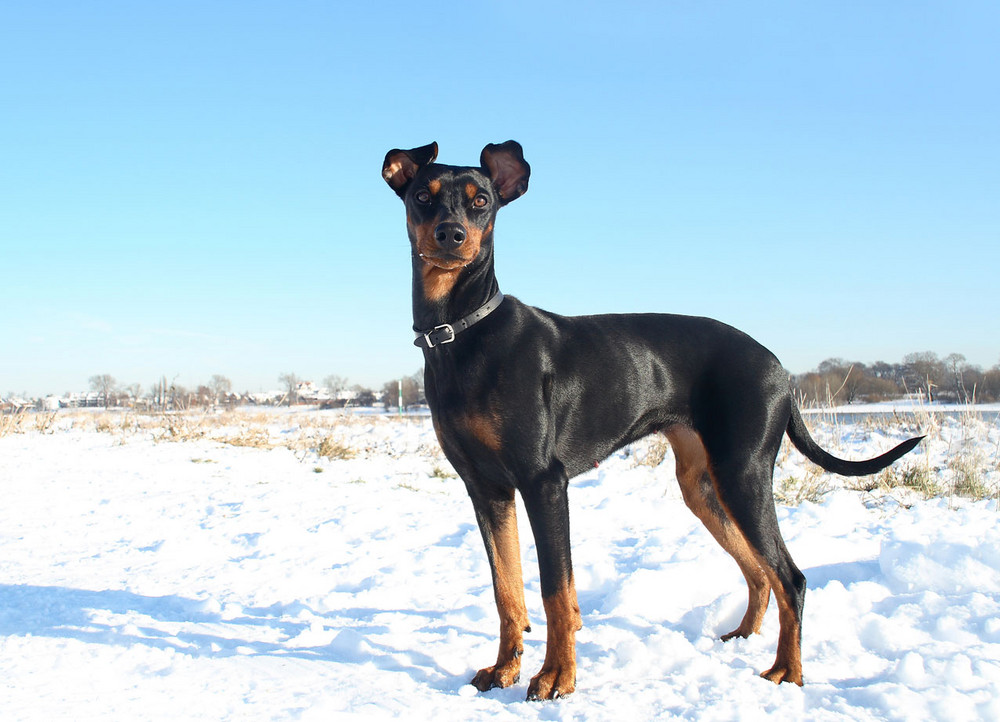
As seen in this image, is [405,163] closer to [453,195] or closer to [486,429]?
[453,195]

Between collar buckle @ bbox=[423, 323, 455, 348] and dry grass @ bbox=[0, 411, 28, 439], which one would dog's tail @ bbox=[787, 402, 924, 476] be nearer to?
collar buckle @ bbox=[423, 323, 455, 348]

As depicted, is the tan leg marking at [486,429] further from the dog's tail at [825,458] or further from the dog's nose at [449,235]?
the dog's tail at [825,458]

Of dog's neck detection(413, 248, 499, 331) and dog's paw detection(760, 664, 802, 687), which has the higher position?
dog's neck detection(413, 248, 499, 331)

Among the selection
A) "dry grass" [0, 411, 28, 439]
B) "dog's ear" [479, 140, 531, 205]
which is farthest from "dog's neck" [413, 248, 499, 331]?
"dry grass" [0, 411, 28, 439]

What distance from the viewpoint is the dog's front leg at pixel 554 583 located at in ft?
8.40

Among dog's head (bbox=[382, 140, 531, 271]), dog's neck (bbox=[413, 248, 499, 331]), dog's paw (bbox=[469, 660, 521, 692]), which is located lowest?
dog's paw (bbox=[469, 660, 521, 692])

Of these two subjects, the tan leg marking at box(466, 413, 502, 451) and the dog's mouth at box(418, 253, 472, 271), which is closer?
the tan leg marking at box(466, 413, 502, 451)

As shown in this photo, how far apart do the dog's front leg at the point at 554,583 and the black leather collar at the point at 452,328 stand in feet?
2.36

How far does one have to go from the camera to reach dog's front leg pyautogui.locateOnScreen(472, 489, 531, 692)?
2.71 meters

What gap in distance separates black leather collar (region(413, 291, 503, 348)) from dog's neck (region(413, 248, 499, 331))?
0.04m

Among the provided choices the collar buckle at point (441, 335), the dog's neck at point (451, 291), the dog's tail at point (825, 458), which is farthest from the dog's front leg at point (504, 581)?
the dog's tail at point (825, 458)

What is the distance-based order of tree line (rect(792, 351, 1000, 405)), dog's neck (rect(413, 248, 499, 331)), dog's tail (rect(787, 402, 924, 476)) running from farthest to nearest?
tree line (rect(792, 351, 1000, 405)), dog's tail (rect(787, 402, 924, 476)), dog's neck (rect(413, 248, 499, 331))

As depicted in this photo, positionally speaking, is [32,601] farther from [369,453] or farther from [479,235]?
[369,453]

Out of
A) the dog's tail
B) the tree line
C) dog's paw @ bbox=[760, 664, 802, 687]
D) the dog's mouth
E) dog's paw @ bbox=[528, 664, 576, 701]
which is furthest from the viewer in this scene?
the tree line
